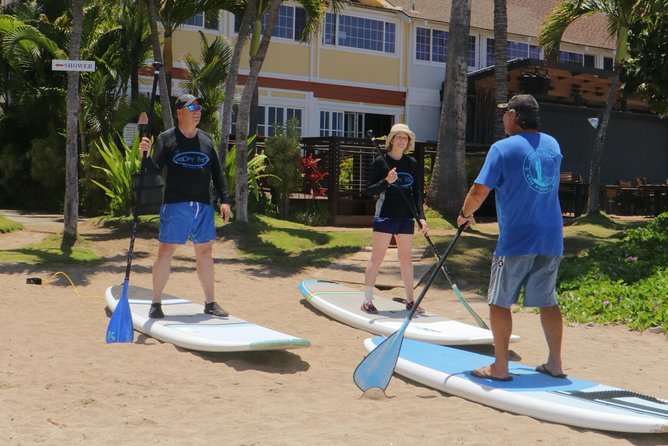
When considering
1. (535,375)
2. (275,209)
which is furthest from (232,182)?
(535,375)

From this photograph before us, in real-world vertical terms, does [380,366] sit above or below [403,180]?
below

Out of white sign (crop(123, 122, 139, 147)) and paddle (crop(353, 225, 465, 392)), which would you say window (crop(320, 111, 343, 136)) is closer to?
white sign (crop(123, 122, 139, 147))

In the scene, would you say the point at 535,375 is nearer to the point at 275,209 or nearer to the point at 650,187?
the point at 275,209

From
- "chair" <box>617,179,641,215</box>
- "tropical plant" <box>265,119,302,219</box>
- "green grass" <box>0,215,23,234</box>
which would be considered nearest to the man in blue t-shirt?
"green grass" <box>0,215,23,234</box>

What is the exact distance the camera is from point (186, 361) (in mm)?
6070

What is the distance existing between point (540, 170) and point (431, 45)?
2187cm

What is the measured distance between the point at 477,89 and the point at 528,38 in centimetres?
386

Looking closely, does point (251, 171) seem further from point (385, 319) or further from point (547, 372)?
point (547, 372)

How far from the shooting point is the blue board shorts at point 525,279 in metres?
5.24

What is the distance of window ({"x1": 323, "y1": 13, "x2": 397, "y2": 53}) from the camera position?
81.4 ft

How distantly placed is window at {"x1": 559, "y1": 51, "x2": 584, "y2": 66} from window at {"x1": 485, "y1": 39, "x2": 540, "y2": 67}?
3.29ft

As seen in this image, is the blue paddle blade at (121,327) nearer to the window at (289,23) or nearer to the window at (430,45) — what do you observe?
the window at (289,23)

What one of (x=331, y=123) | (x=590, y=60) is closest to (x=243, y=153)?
(x=331, y=123)

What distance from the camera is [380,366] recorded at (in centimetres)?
539
